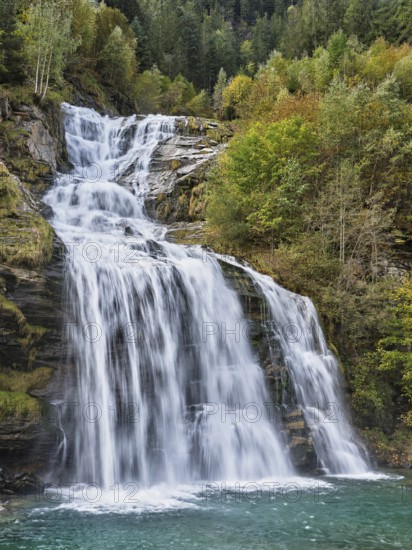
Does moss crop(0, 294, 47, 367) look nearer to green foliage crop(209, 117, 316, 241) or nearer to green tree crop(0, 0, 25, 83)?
green foliage crop(209, 117, 316, 241)

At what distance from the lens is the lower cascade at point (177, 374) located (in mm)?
11211

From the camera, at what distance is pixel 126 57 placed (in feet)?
133

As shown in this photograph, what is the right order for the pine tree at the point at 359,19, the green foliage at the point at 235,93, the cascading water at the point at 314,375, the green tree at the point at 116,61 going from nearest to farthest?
the cascading water at the point at 314,375, the green tree at the point at 116,61, the green foliage at the point at 235,93, the pine tree at the point at 359,19

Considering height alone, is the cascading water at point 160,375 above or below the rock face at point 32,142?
below

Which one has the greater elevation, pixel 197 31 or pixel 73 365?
pixel 197 31

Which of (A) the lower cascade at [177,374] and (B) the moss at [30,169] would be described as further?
(B) the moss at [30,169]

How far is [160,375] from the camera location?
12.3 m

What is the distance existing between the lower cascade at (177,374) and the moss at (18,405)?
1.05m

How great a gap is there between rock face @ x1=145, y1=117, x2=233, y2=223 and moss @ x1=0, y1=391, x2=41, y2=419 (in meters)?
14.6

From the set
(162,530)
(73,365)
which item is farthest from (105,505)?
(73,365)

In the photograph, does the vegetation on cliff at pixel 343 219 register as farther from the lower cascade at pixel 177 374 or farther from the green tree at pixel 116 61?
the green tree at pixel 116 61

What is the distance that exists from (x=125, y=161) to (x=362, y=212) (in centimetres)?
1482

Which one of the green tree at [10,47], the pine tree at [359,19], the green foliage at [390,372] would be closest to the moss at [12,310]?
the green foliage at [390,372]

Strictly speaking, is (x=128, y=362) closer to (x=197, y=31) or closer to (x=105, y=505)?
(x=105, y=505)
